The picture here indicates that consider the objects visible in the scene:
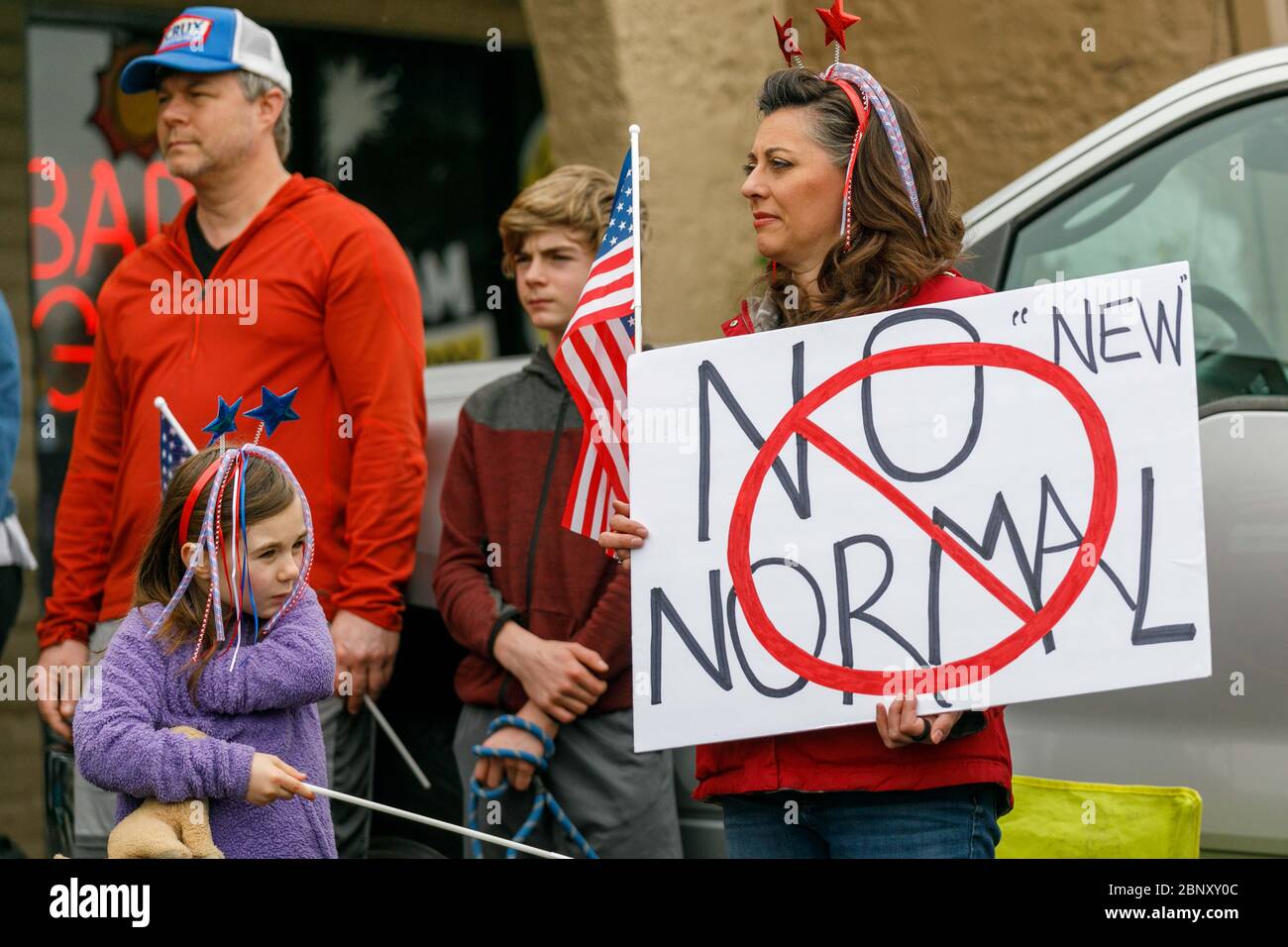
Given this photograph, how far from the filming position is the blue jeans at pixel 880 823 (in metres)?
2.79

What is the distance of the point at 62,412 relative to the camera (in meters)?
6.37

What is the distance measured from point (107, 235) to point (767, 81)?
4005 millimetres

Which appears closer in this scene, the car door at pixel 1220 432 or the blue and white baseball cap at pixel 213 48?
the car door at pixel 1220 432

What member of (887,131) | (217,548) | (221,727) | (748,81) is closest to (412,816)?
(221,727)

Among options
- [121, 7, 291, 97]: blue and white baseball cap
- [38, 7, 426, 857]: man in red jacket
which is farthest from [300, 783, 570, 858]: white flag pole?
[121, 7, 291, 97]: blue and white baseball cap

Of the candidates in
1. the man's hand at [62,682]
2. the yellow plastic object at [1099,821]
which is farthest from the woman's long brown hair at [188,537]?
the yellow plastic object at [1099,821]

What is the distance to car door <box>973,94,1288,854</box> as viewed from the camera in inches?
141

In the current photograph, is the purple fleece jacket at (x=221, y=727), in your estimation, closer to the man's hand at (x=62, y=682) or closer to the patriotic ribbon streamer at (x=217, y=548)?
the patriotic ribbon streamer at (x=217, y=548)

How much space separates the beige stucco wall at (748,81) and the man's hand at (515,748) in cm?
270

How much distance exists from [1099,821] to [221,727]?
1736 millimetres

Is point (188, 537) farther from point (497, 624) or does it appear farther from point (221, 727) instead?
point (497, 624)

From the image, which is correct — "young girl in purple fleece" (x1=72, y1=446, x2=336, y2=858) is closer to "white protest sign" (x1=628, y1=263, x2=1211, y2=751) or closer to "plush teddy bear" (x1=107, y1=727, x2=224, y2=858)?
"plush teddy bear" (x1=107, y1=727, x2=224, y2=858)

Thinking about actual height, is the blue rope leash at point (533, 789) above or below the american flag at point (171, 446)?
below
